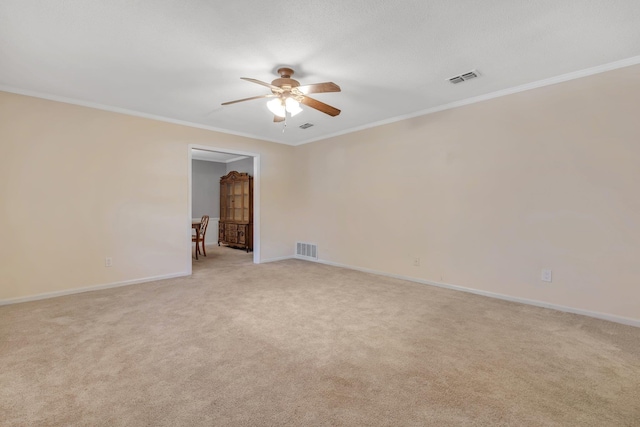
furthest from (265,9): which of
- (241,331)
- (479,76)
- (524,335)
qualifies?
(524,335)

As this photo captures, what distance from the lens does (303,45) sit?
2.52m

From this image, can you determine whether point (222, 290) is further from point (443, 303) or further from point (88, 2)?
point (88, 2)

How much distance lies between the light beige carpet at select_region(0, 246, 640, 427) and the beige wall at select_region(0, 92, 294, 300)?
568 millimetres

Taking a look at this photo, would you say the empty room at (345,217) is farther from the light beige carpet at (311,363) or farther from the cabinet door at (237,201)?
the cabinet door at (237,201)

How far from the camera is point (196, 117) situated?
15.0 ft

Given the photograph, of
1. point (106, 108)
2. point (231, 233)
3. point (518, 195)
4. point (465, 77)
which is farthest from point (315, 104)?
point (231, 233)

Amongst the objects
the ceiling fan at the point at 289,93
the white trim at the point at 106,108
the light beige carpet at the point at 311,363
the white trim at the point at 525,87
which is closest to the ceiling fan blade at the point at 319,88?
the ceiling fan at the point at 289,93

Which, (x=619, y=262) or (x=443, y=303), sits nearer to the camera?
(x=619, y=262)

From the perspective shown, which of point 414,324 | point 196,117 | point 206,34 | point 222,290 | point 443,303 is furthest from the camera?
point 196,117

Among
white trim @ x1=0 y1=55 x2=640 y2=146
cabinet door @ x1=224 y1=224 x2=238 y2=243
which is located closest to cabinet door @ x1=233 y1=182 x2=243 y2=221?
cabinet door @ x1=224 y1=224 x2=238 y2=243

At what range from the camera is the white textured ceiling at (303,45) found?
6.81 ft

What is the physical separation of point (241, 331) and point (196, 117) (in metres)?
3.46

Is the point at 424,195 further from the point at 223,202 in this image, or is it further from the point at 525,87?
the point at 223,202

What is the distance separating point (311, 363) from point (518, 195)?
3083mm
